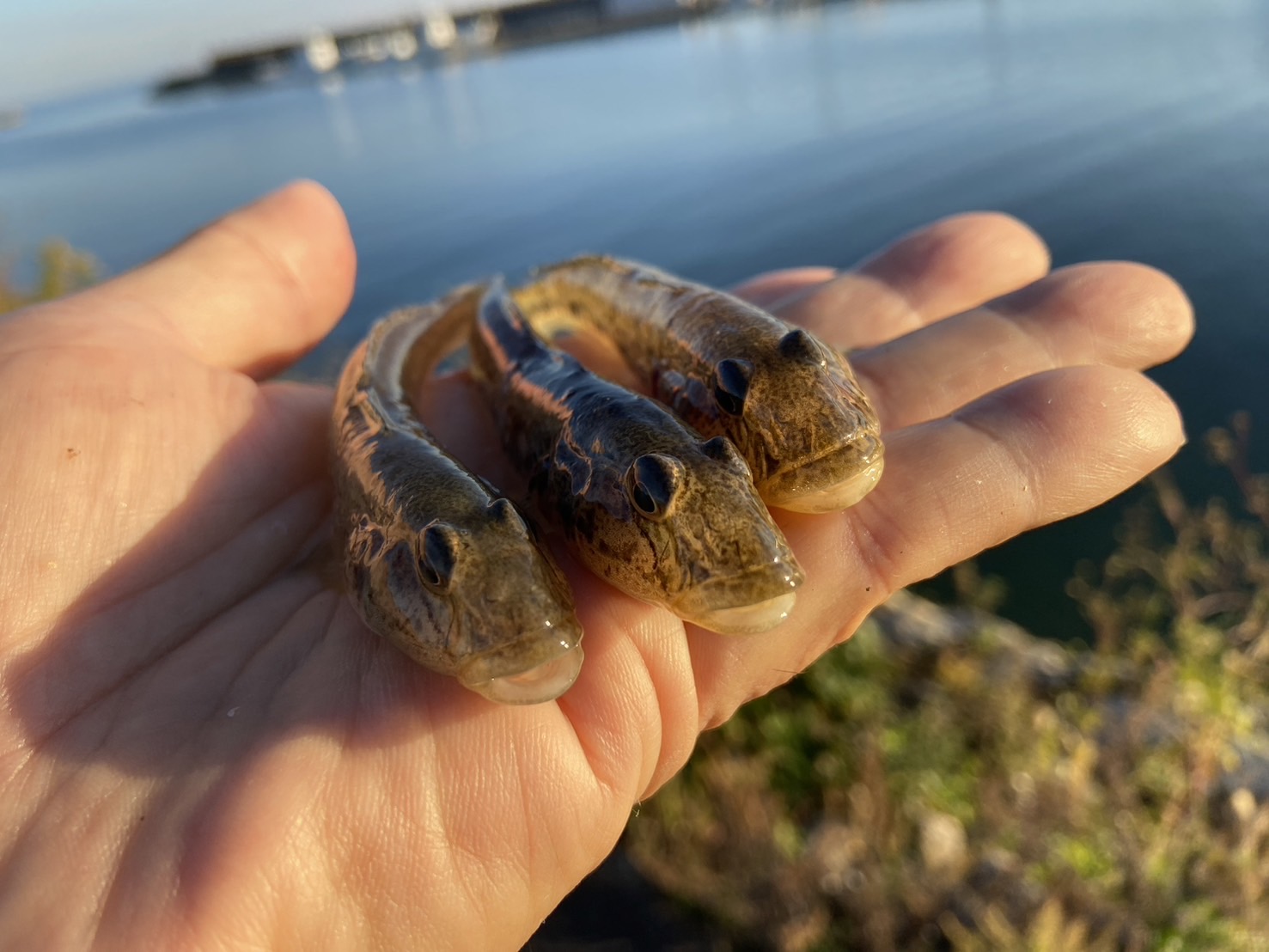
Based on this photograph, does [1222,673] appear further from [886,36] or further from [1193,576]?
[886,36]

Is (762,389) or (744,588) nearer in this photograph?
(744,588)

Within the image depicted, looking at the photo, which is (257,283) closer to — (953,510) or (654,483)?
(654,483)

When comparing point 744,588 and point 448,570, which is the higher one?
point 448,570

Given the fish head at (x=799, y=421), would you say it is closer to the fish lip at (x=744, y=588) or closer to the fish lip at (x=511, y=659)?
the fish lip at (x=744, y=588)

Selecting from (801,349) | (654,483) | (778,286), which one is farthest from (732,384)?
(778,286)

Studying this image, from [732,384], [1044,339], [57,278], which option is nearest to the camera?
[732,384]

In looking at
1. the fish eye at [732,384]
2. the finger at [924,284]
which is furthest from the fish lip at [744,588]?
the finger at [924,284]

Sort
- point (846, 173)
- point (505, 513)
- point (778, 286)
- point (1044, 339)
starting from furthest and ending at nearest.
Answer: point (846, 173)
point (778, 286)
point (1044, 339)
point (505, 513)

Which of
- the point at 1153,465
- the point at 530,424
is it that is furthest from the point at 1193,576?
the point at 530,424
